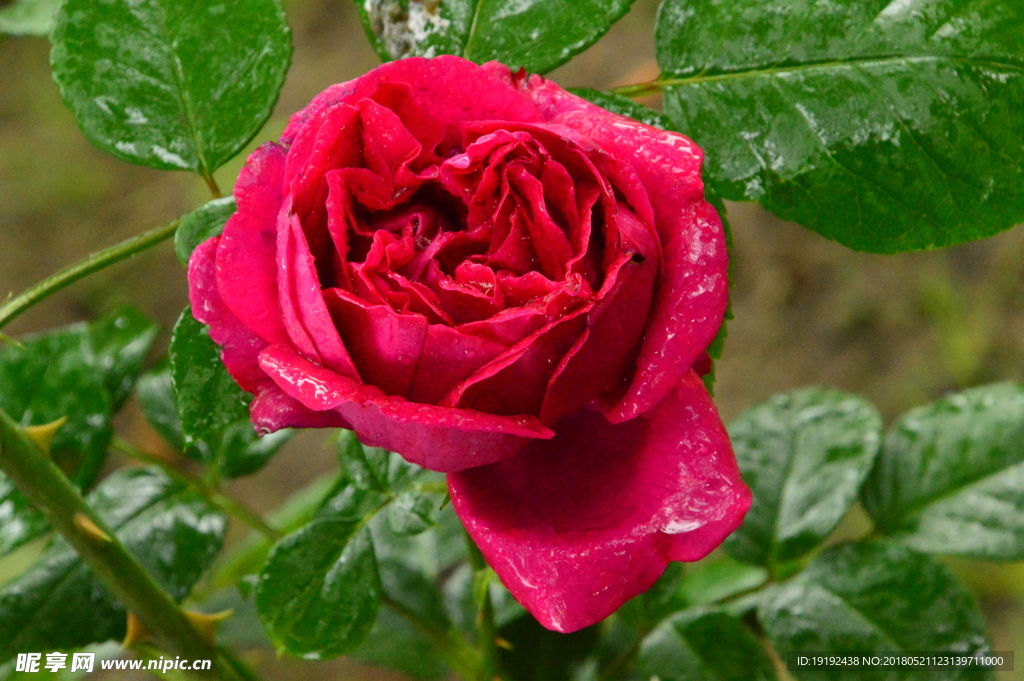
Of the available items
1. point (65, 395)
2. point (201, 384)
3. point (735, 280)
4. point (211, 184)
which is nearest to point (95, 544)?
point (201, 384)

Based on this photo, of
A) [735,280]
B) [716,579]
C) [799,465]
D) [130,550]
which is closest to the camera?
[130,550]

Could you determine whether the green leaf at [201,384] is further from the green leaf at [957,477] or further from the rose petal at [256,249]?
the green leaf at [957,477]

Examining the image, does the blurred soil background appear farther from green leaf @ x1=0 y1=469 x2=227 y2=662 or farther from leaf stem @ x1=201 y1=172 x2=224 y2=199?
leaf stem @ x1=201 y1=172 x2=224 y2=199

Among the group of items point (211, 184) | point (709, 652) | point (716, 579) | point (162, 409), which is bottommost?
point (716, 579)

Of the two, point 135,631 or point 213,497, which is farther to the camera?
point 213,497

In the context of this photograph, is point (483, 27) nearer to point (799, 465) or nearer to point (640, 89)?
point (640, 89)

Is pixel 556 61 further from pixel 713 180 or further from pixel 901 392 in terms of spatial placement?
pixel 901 392

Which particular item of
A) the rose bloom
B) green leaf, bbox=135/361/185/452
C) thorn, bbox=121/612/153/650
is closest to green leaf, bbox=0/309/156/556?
green leaf, bbox=135/361/185/452
